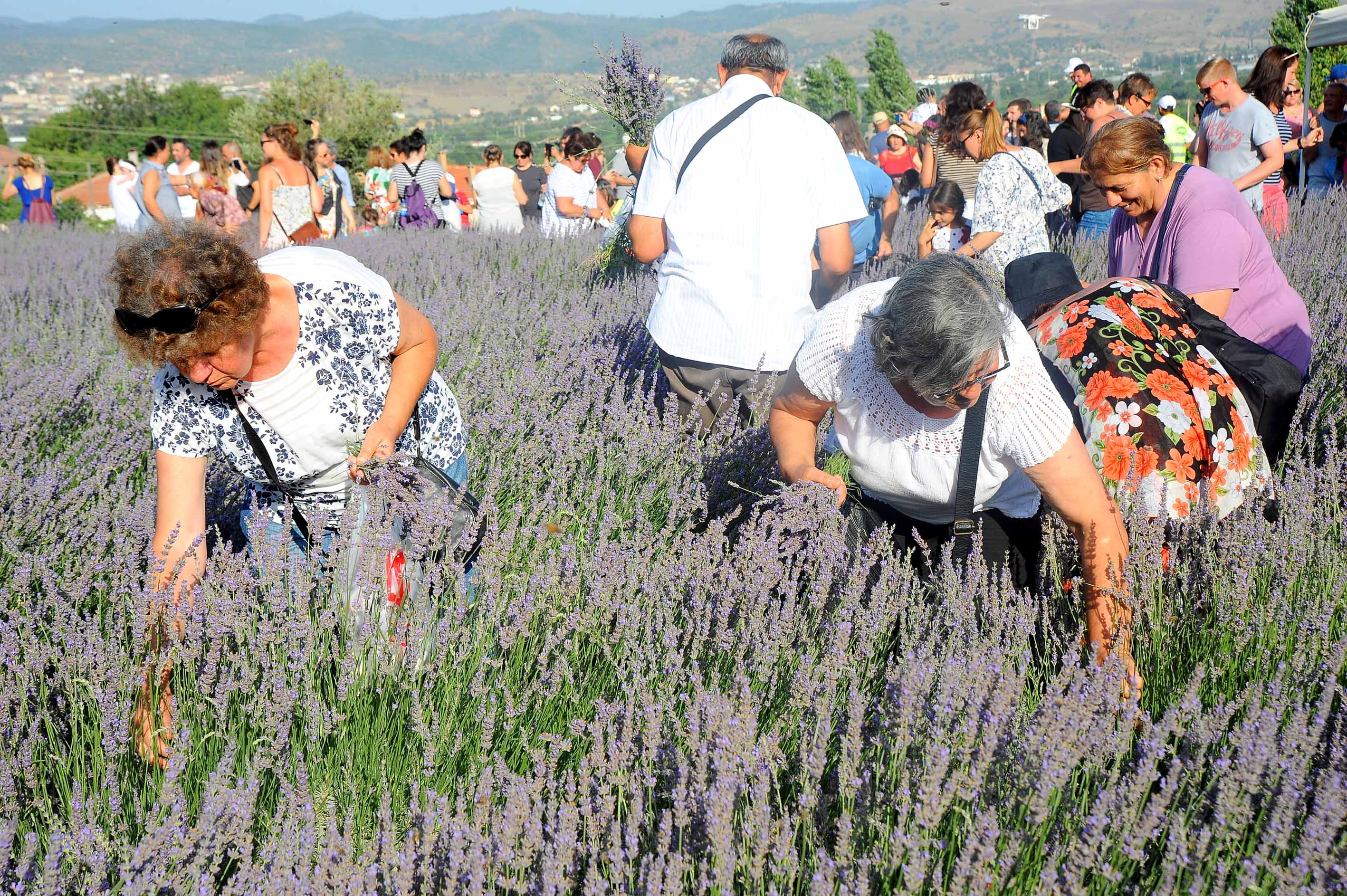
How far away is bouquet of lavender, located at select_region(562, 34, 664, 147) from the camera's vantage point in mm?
4895

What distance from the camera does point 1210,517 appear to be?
210cm

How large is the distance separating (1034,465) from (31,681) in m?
1.83

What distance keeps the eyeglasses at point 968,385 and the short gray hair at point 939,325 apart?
0.01 meters

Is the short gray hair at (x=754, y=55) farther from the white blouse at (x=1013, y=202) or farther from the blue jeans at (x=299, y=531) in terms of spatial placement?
the white blouse at (x=1013, y=202)

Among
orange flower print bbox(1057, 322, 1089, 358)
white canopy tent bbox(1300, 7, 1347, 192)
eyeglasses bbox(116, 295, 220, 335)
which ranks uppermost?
white canopy tent bbox(1300, 7, 1347, 192)

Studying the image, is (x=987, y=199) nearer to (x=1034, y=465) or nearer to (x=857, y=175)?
(x=857, y=175)

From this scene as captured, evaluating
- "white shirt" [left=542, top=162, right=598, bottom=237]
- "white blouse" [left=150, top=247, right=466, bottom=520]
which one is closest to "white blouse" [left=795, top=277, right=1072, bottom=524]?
"white blouse" [left=150, top=247, right=466, bottom=520]

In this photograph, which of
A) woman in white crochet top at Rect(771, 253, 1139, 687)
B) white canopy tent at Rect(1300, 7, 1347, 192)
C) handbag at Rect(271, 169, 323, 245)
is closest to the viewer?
woman in white crochet top at Rect(771, 253, 1139, 687)

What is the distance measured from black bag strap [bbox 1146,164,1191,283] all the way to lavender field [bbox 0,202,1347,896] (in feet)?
2.05

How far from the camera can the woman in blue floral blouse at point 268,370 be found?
5.90 feet

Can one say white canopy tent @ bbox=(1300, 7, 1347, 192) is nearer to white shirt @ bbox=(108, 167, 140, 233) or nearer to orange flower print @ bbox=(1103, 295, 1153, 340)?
orange flower print @ bbox=(1103, 295, 1153, 340)

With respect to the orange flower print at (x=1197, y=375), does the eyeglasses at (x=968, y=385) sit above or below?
above

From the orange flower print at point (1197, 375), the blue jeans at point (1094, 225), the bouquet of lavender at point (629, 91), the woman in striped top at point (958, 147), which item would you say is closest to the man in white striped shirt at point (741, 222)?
the orange flower print at point (1197, 375)

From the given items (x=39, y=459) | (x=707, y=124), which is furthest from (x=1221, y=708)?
(x=39, y=459)
